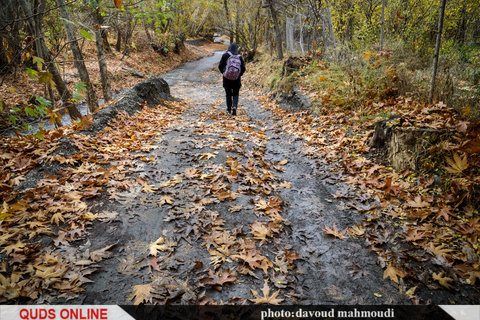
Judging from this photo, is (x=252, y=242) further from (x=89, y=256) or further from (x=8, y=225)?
(x=8, y=225)

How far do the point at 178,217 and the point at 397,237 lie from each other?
2692 mm

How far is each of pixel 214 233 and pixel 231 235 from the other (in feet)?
0.69

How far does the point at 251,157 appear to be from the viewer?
4746 millimetres

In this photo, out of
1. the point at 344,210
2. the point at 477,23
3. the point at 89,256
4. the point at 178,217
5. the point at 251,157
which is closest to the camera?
the point at 89,256

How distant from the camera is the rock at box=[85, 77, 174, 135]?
524 cm

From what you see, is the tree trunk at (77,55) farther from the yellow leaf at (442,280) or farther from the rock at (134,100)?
the yellow leaf at (442,280)

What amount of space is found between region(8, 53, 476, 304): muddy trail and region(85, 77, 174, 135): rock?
0.49 metres

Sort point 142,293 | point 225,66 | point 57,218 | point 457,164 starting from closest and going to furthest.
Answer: point 142,293
point 57,218
point 457,164
point 225,66

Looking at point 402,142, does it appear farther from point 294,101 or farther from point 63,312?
point 63,312

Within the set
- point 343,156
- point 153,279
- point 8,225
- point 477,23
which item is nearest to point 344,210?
point 343,156

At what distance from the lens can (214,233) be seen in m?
2.89

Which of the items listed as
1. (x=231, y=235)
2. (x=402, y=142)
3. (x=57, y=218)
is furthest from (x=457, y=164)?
(x=57, y=218)

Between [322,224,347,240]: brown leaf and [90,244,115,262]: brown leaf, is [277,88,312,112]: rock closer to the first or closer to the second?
[322,224,347,240]: brown leaf

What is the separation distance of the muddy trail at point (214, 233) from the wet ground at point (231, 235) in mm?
12
